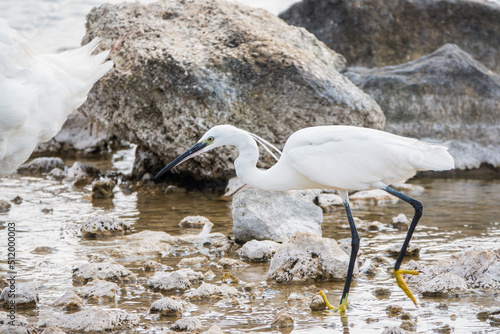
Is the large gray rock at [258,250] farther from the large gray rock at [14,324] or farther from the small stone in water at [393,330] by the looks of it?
the large gray rock at [14,324]

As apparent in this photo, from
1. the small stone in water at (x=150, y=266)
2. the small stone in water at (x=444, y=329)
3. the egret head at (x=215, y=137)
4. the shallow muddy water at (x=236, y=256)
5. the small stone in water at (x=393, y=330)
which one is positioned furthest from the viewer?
the small stone in water at (x=150, y=266)

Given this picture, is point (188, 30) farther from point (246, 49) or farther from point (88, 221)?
point (88, 221)

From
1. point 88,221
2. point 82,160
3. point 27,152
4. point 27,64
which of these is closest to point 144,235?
point 88,221

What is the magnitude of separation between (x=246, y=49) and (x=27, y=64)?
171 inches

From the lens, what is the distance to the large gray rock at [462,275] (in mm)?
5387

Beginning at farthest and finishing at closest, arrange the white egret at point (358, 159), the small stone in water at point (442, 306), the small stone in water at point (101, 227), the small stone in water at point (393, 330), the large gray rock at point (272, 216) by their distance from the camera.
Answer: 1. the small stone in water at point (101, 227)
2. the large gray rock at point (272, 216)
3. the white egret at point (358, 159)
4. the small stone in water at point (442, 306)
5. the small stone in water at point (393, 330)

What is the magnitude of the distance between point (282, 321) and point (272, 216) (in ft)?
8.36

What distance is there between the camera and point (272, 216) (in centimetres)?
720

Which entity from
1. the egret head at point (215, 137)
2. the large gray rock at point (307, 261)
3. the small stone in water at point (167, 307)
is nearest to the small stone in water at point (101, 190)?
the egret head at point (215, 137)

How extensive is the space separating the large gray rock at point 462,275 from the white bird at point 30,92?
11.8 ft

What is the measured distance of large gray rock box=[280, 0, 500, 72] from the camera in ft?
52.4

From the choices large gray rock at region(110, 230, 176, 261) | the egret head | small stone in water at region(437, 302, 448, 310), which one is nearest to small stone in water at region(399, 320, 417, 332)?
small stone in water at region(437, 302, 448, 310)

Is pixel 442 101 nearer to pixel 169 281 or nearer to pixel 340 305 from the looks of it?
pixel 340 305

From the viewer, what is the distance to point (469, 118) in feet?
40.7
